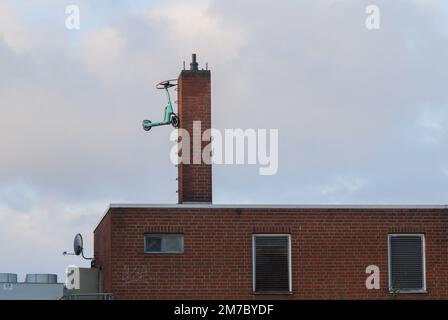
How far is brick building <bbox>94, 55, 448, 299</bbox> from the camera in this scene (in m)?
35.7

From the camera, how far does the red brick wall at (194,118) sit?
37.8m

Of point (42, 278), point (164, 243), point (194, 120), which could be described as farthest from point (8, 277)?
point (194, 120)

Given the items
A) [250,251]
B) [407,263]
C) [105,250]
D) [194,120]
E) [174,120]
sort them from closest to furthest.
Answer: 1. [250,251]
2. [407,263]
3. [105,250]
4. [194,120]
5. [174,120]

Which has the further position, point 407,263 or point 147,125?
point 147,125

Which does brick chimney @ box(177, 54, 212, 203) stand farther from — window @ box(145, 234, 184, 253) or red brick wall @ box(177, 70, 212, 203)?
window @ box(145, 234, 184, 253)

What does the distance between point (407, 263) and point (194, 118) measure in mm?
8215

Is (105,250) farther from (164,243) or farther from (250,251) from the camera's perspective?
(250,251)

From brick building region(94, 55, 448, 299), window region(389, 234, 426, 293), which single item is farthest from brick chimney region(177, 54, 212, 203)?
window region(389, 234, 426, 293)

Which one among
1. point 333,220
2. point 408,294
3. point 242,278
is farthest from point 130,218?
point 408,294

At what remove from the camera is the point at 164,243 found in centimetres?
3597

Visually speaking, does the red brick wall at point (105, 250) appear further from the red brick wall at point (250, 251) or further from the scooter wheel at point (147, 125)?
the scooter wheel at point (147, 125)
